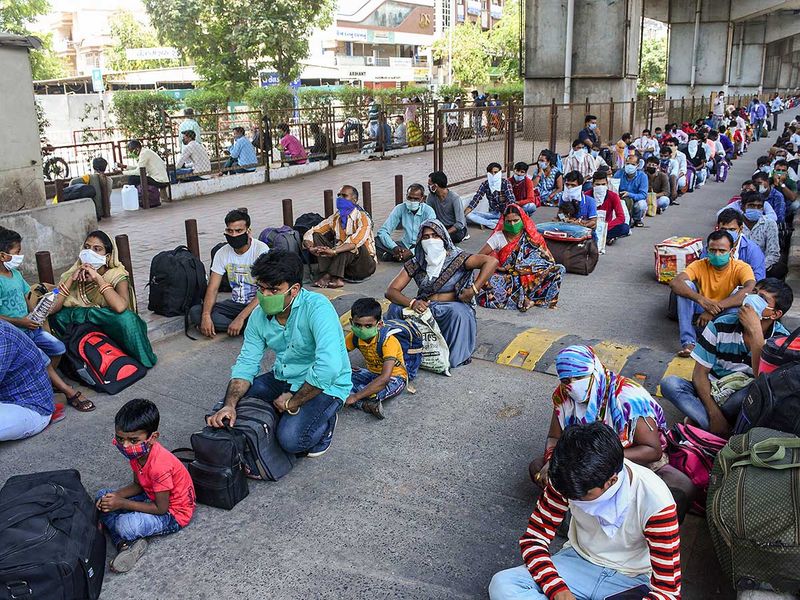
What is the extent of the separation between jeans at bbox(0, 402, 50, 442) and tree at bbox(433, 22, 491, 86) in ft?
161

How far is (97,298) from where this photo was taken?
6.03m

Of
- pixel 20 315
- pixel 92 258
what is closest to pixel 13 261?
pixel 20 315

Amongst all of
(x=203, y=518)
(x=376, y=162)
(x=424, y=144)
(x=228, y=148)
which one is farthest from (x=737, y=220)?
(x=424, y=144)

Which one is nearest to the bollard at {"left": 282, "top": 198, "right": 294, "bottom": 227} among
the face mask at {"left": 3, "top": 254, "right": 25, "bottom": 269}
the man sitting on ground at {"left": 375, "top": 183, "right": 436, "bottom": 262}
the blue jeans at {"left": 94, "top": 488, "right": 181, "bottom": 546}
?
the man sitting on ground at {"left": 375, "top": 183, "right": 436, "bottom": 262}

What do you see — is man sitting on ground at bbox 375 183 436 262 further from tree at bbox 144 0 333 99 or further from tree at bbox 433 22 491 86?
tree at bbox 433 22 491 86

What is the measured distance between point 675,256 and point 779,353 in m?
4.65

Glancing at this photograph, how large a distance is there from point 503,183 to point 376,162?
986 centimetres

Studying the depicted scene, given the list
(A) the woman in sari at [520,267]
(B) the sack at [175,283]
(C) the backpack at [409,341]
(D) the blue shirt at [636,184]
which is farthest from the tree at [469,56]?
(C) the backpack at [409,341]

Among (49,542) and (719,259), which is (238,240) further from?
(719,259)

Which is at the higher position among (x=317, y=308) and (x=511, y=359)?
(x=317, y=308)

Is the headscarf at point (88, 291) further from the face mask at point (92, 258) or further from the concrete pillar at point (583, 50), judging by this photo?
the concrete pillar at point (583, 50)

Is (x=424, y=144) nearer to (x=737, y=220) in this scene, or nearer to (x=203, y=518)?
(x=737, y=220)

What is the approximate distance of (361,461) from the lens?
4719mm

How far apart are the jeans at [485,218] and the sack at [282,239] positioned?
165 inches
